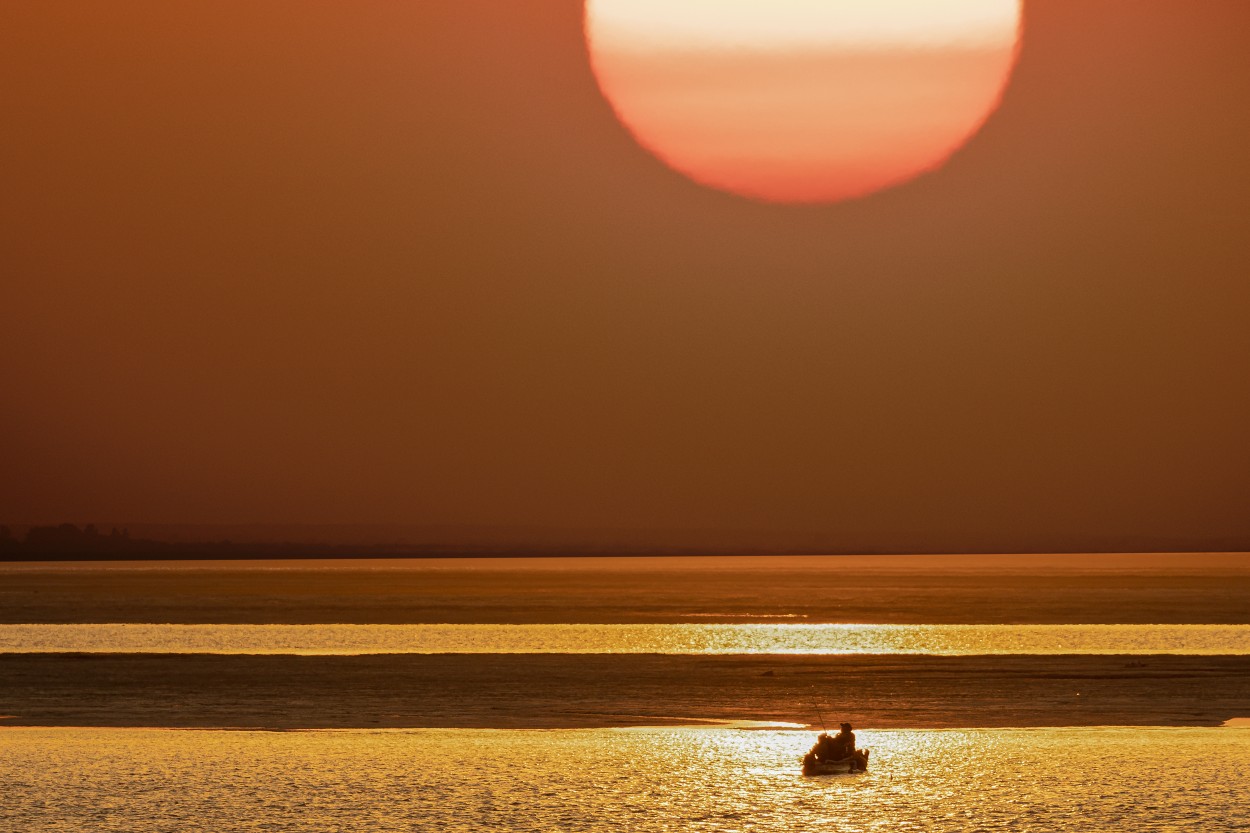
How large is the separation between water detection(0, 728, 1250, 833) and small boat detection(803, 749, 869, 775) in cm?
29

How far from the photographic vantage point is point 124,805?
59.8 ft

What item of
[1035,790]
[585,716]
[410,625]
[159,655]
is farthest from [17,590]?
[1035,790]

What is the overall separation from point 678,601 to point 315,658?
5530 cm

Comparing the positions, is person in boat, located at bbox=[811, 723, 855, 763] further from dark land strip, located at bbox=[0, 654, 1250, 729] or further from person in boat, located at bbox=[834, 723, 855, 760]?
dark land strip, located at bbox=[0, 654, 1250, 729]

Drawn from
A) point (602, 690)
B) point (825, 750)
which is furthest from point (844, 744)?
point (602, 690)

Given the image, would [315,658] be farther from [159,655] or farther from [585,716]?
[585,716]

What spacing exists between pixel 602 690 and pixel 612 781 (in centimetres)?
1334

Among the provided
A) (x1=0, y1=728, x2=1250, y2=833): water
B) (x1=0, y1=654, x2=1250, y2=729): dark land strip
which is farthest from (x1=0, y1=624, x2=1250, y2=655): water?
(x1=0, y1=728, x2=1250, y2=833): water

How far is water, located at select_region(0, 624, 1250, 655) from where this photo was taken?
46.8 m

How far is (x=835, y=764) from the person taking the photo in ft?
67.7

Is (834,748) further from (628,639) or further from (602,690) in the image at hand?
(628,639)

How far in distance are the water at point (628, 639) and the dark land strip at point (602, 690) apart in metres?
3.17

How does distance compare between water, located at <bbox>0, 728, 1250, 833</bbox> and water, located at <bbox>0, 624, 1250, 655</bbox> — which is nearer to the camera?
water, located at <bbox>0, 728, 1250, 833</bbox>

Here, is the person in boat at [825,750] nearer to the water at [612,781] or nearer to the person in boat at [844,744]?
the person in boat at [844,744]
